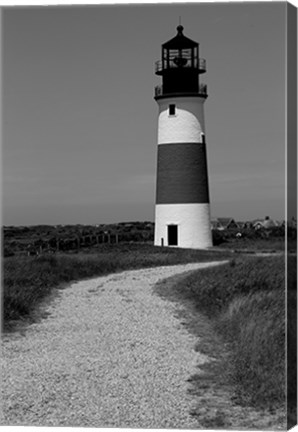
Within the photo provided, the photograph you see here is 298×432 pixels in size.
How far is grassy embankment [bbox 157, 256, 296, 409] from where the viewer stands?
15.8 feet

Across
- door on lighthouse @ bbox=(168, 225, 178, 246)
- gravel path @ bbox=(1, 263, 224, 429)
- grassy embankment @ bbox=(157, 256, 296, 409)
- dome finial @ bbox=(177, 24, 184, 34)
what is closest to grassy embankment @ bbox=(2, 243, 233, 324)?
door on lighthouse @ bbox=(168, 225, 178, 246)

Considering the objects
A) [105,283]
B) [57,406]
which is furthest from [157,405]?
[105,283]

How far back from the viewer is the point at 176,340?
609 cm

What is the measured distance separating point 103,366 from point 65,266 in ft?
9.62

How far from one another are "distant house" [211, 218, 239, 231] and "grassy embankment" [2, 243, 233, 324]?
40 cm

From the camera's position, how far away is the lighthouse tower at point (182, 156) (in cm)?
674

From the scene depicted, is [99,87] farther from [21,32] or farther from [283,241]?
[283,241]

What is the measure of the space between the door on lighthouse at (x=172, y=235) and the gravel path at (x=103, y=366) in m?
1.32

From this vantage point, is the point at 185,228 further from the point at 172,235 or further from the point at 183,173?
the point at 183,173

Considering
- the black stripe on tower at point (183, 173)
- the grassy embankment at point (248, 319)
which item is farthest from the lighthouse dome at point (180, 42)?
the black stripe on tower at point (183, 173)

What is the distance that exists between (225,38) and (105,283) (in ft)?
12.2

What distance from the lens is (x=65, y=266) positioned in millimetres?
8234

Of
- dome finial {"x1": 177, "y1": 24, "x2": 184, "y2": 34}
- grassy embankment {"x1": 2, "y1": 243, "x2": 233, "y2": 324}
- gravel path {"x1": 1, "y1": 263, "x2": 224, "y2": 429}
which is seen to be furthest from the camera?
grassy embankment {"x1": 2, "y1": 243, "x2": 233, "y2": 324}

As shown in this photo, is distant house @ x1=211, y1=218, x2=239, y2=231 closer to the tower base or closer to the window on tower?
the tower base
